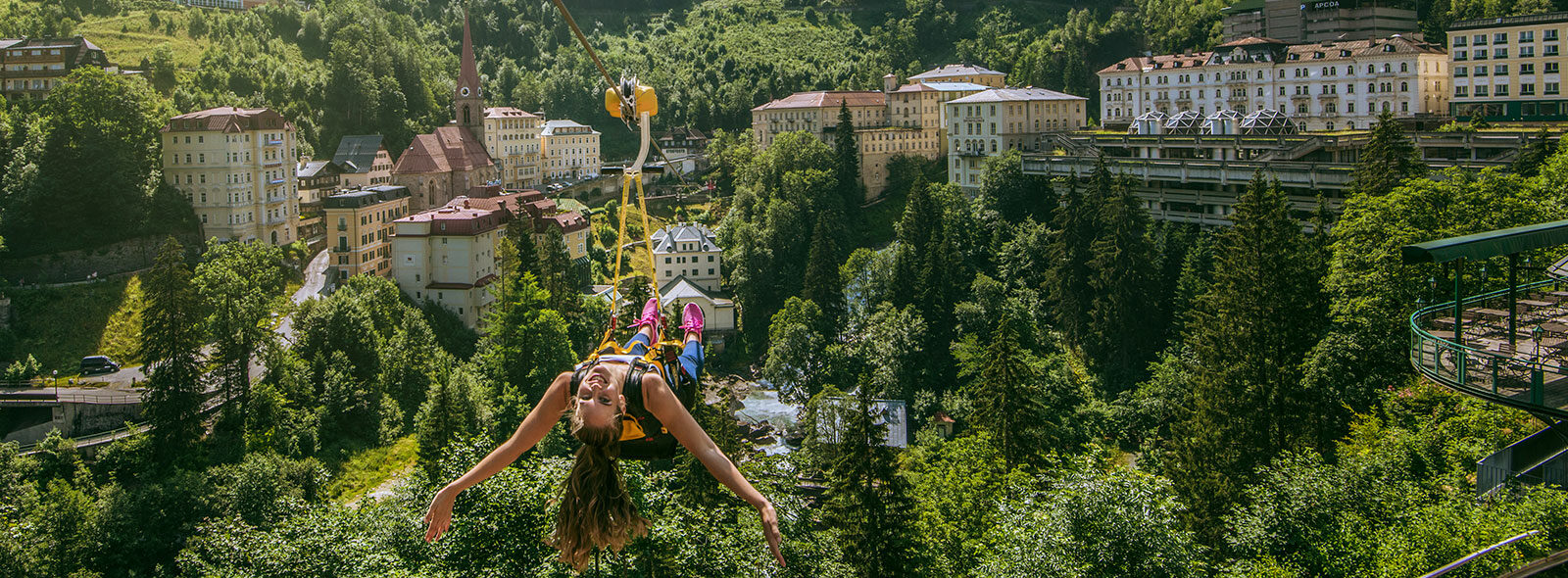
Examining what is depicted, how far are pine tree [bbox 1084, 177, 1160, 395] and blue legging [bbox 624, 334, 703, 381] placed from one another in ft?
167

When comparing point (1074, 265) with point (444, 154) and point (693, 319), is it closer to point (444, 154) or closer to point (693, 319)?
point (444, 154)

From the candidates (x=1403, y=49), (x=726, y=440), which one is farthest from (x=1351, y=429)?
(x=1403, y=49)

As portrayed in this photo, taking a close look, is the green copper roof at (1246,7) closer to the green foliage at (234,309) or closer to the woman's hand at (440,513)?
the green foliage at (234,309)

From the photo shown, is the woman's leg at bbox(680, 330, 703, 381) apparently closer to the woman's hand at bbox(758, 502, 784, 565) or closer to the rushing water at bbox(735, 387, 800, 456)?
the woman's hand at bbox(758, 502, 784, 565)

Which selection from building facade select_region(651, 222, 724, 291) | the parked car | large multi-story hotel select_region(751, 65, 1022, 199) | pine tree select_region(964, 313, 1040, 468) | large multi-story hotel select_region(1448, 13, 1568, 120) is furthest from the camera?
large multi-story hotel select_region(751, 65, 1022, 199)

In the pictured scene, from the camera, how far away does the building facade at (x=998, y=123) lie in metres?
86.2

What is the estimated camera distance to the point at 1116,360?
193ft

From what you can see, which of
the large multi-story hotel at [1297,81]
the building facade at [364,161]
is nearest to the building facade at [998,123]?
the large multi-story hotel at [1297,81]

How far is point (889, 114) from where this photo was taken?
334 ft

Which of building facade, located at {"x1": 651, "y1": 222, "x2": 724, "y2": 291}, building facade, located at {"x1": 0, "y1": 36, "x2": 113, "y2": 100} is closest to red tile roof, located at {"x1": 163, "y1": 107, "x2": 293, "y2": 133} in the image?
building facade, located at {"x1": 0, "y1": 36, "x2": 113, "y2": 100}

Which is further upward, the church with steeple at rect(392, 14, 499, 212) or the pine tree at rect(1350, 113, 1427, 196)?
the church with steeple at rect(392, 14, 499, 212)

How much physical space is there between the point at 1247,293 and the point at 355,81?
7199cm

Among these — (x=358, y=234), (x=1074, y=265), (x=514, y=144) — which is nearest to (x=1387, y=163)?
(x=1074, y=265)

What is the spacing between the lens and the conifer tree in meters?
62.3
